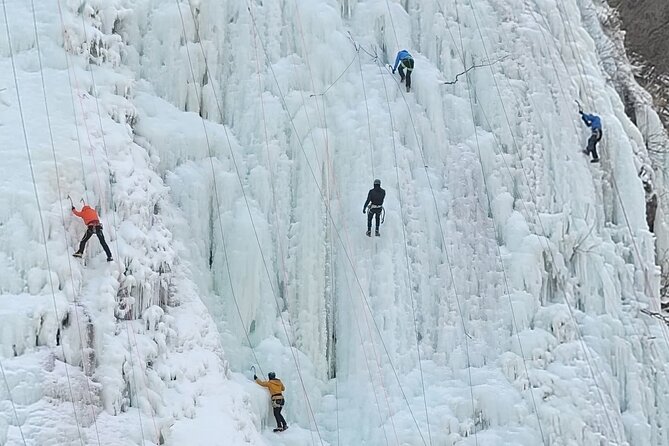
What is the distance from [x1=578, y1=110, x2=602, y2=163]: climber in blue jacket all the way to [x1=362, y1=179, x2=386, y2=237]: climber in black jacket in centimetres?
404

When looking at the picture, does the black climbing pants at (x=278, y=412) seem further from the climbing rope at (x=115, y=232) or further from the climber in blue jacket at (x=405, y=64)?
the climber in blue jacket at (x=405, y=64)

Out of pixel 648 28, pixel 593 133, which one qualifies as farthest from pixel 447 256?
pixel 648 28

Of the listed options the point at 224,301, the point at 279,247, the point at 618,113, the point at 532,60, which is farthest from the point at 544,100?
the point at 224,301

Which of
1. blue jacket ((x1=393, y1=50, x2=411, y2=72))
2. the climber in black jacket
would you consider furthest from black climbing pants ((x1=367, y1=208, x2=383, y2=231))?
blue jacket ((x1=393, y1=50, x2=411, y2=72))

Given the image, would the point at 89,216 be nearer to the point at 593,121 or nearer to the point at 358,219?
the point at 358,219

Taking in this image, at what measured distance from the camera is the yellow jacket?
1167 centimetres

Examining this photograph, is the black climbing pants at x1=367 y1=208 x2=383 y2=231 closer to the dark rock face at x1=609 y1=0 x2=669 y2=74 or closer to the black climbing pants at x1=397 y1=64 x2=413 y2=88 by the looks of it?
the black climbing pants at x1=397 y1=64 x2=413 y2=88

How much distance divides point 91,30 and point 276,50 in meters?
3.15

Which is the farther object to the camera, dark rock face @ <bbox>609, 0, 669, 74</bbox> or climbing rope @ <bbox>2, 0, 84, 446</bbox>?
dark rock face @ <bbox>609, 0, 669, 74</bbox>

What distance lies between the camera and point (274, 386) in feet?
38.4

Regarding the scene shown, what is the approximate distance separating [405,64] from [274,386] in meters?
5.66

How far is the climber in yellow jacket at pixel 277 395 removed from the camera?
11664mm

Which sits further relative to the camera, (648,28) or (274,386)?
(648,28)

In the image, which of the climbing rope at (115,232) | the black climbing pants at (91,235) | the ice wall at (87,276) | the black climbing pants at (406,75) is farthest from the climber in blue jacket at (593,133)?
the black climbing pants at (91,235)
